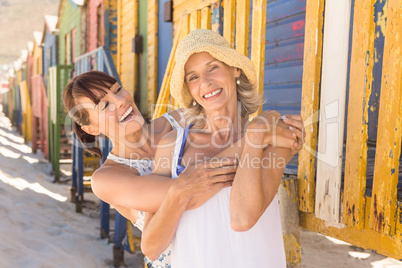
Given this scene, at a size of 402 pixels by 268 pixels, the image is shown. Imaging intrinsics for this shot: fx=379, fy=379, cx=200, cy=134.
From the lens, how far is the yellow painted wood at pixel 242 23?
2494 mm

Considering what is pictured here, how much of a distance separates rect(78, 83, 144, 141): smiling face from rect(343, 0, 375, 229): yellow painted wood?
1135 mm

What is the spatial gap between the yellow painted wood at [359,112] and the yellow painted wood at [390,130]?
0.09m

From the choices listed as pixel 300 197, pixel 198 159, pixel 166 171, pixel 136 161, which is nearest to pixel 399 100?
pixel 300 197

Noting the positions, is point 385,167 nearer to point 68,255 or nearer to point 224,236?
point 224,236

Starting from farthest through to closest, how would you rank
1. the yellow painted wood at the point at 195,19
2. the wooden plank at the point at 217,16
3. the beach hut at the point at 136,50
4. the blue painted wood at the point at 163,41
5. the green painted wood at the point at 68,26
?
the green painted wood at the point at 68,26
the beach hut at the point at 136,50
the blue painted wood at the point at 163,41
the yellow painted wood at the point at 195,19
the wooden plank at the point at 217,16

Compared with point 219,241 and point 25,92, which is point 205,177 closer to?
point 219,241

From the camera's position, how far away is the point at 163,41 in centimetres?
702

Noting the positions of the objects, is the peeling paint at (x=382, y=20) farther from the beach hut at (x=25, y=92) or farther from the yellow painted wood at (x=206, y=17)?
the beach hut at (x=25, y=92)

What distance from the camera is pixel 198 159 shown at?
5.43 feet

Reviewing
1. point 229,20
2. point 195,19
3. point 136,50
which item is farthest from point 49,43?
point 229,20

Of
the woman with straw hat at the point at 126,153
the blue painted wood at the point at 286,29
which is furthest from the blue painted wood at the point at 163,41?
the woman with straw hat at the point at 126,153

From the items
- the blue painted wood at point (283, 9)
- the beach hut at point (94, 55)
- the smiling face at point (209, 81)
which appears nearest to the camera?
the smiling face at point (209, 81)

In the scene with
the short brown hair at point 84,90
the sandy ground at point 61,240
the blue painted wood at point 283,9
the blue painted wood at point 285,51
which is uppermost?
the blue painted wood at point 283,9

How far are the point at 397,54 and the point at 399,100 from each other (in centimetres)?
20
